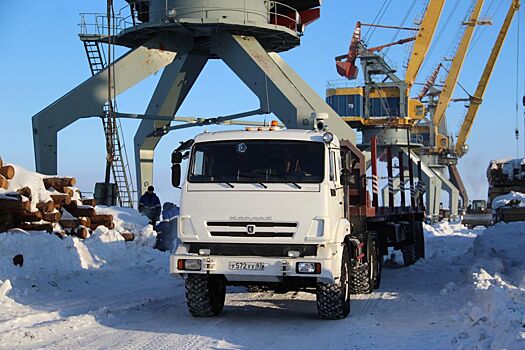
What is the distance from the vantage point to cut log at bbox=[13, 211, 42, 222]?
54.2ft

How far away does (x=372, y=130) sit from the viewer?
230ft

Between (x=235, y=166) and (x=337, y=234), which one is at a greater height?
(x=235, y=166)

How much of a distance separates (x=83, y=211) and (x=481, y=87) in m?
72.0

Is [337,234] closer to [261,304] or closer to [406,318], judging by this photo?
[406,318]

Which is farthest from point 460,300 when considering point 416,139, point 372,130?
point 416,139

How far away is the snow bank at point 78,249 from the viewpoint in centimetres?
1487

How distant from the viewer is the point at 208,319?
1099 cm

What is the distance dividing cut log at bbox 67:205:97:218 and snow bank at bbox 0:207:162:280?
68 centimetres

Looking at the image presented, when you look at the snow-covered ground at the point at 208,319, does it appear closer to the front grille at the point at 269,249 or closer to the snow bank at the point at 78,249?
the snow bank at the point at 78,249

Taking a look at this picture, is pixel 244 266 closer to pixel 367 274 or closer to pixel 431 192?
pixel 367 274

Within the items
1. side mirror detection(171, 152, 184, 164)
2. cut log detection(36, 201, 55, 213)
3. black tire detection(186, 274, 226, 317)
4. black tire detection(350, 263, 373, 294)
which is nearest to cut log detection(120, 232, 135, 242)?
cut log detection(36, 201, 55, 213)

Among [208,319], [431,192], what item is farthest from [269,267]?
[431,192]

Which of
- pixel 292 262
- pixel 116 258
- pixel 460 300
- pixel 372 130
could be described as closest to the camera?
pixel 292 262

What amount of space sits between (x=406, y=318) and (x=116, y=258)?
8.89m
